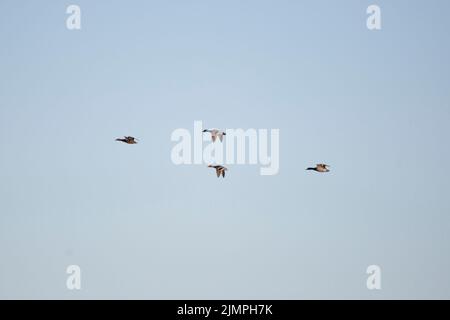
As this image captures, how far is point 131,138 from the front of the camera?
221 ft

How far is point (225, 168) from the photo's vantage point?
222 ft
